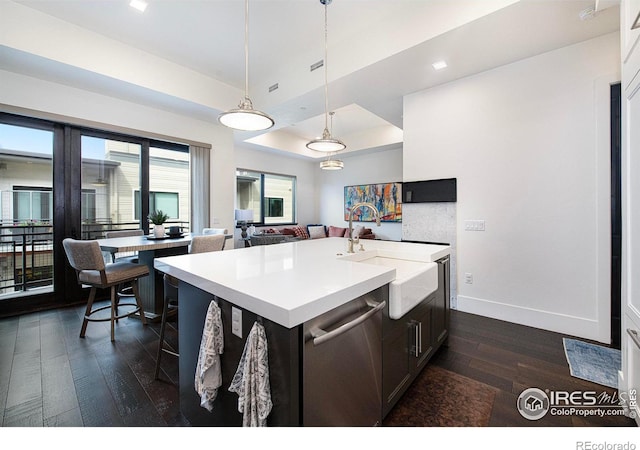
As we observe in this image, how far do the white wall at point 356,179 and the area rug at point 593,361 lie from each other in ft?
14.6

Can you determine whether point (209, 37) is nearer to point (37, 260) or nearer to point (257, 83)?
point (257, 83)

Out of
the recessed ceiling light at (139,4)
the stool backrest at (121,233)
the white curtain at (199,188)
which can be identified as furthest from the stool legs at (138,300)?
the recessed ceiling light at (139,4)

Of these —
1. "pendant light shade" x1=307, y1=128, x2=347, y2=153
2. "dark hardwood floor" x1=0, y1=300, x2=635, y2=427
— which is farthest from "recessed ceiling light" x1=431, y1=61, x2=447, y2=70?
"dark hardwood floor" x1=0, y1=300, x2=635, y2=427

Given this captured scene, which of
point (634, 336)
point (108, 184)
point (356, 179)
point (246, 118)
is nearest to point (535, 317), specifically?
point (634, 336)

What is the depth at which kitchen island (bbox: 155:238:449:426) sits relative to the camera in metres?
0.95

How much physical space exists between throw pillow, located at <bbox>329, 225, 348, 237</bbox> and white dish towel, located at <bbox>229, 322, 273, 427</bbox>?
6255mm

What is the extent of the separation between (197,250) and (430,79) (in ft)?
11.1

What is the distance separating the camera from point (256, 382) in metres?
0.99

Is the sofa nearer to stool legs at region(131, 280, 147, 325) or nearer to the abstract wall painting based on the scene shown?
the abstract wall painting

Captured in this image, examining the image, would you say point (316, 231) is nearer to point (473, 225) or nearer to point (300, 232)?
point (300, 232)

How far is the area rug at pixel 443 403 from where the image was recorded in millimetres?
1534

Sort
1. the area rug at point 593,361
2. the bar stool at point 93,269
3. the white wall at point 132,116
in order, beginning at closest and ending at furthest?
the area rug at point 593,361, the bar stool at point 93,269, the white wall at point 132,116

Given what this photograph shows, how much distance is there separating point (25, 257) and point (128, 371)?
2.74m

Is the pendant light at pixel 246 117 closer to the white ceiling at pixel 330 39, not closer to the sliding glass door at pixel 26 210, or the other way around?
the white ceiling at pixel 330 39
